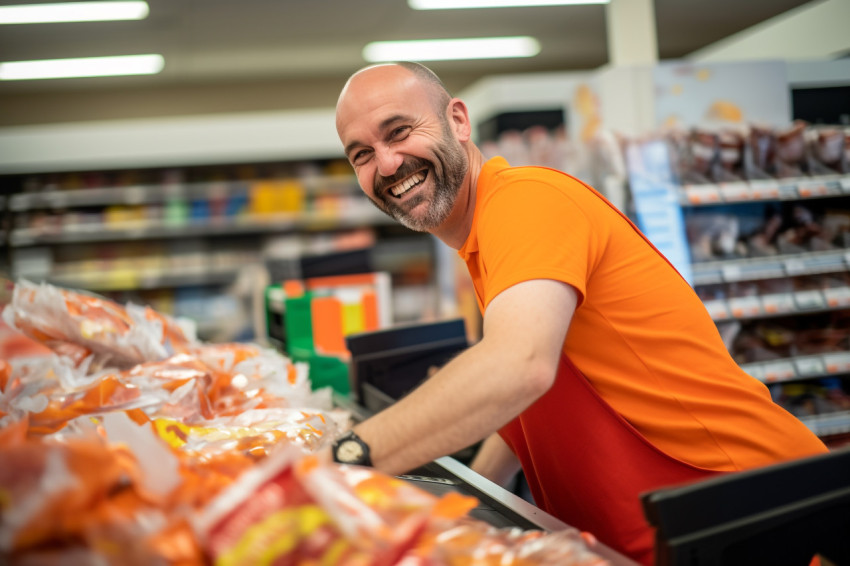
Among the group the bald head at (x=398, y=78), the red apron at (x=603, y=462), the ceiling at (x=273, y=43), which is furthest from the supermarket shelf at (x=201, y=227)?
the red apron at (x=603, y=462)

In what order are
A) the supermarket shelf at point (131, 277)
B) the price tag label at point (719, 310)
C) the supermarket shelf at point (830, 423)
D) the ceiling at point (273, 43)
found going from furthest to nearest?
the supermarket shelf at point (131, 277)
the ceiling at point (273, 43)
the supermarket shelf at point (830, 423)
the price tag label at point (719, 310)

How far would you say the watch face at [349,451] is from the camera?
2.97ft

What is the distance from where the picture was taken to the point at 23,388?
1.38 meters

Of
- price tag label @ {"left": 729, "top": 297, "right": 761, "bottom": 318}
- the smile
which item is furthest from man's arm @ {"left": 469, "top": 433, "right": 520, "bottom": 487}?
price tag label @ {"left": 729, "top": 297, "right": 761, "bottom": 318}

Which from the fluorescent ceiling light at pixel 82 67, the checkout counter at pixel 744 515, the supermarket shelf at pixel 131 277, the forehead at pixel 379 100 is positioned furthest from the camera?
the supermarket shelf at pixel 131 277

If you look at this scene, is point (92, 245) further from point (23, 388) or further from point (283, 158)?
point (23, 388)

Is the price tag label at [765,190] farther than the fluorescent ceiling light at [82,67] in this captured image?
No

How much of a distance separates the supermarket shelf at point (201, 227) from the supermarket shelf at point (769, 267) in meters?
4.92

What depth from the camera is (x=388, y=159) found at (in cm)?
139

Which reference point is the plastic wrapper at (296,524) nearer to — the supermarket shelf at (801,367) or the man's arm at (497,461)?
the man's arm at (497,461)

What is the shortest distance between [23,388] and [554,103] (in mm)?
4864

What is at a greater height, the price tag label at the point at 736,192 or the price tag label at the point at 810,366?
the price tag label at the point at 736,192

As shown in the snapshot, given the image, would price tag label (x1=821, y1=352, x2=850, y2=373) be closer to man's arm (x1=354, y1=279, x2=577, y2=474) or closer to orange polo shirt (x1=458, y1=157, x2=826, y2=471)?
orange polo shirt (x1=458, y1=157, x2=826, y2=471)

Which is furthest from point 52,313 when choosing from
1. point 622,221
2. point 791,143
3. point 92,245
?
point 92,245
